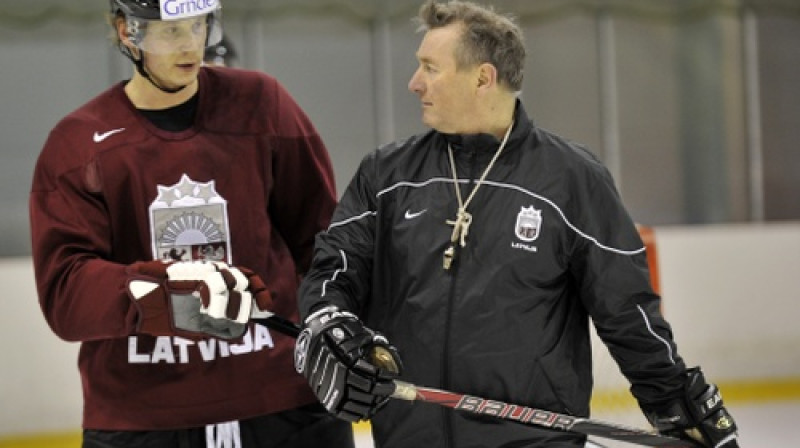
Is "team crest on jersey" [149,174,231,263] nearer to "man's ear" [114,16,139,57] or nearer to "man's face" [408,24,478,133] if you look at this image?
"man's ear" [114,16,139,57]

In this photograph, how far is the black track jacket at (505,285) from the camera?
230 centimetres

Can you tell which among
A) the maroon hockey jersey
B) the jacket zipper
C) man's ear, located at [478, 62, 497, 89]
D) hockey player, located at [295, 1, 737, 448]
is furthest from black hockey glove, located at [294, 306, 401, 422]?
man's ear, located at [478, 62, 497, 89]

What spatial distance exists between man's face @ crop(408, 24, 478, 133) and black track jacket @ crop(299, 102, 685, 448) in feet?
0.13

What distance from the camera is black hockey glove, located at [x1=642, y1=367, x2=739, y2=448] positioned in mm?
2367

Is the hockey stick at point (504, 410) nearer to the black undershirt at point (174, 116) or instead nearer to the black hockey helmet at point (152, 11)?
the black undershirt at point (174, 116)

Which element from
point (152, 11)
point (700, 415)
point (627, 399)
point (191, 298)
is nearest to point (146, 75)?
point (152, 11)

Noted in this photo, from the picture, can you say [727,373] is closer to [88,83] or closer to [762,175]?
[762,175]

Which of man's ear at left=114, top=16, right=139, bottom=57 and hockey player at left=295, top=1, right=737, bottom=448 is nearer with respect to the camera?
hockey player at left=295, top=1, right=737, bottom=448

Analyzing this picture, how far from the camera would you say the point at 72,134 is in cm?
251

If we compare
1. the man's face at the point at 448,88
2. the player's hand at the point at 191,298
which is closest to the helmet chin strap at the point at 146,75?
the player's hand at the point at 191,298

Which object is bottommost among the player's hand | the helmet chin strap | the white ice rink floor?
the white ice rink floor

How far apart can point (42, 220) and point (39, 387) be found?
108 inches

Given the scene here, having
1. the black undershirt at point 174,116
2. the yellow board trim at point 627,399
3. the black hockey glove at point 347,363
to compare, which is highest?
the black undershirt at point 174,116

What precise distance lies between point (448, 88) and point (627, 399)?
1.45 meters
